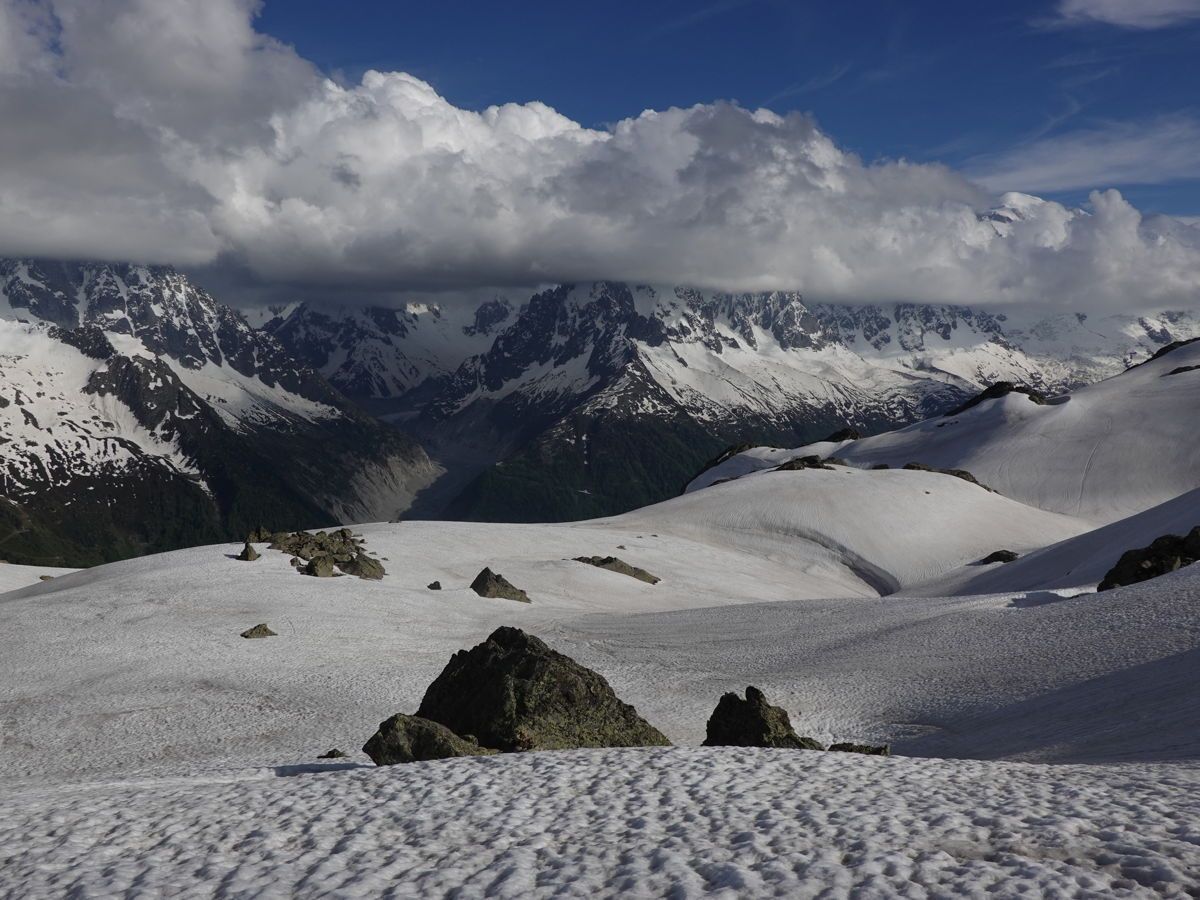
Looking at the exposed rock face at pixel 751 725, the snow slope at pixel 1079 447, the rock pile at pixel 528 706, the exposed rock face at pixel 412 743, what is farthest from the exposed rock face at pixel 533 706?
the snow slope at pixel 1079 447

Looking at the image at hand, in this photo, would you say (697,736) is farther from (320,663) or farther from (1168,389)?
(1168,389)

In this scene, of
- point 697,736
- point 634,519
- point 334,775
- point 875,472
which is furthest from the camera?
point 875,472

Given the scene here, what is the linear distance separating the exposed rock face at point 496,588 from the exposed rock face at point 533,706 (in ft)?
120

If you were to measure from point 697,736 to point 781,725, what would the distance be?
23.9 feet

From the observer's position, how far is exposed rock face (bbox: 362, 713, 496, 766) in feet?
65.8

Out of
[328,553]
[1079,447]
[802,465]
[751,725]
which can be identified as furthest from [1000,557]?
[751,725]

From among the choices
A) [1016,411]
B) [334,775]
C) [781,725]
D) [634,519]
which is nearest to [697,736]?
[781,725]

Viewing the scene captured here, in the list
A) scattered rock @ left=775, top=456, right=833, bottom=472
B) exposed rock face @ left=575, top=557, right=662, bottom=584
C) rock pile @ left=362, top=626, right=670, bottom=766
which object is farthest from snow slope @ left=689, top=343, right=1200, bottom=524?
rock pile @ left=362, top=626, right=670, bottom=766

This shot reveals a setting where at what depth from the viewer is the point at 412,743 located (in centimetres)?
2025

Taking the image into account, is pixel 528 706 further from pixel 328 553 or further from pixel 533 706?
pixel 328 553

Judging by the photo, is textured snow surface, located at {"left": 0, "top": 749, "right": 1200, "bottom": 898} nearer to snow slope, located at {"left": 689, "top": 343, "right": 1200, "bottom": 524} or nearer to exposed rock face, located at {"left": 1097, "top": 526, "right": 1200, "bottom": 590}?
exposed rock face, located at {"left": 1097, "top": 526, "right": 1200, "bottom": 590}

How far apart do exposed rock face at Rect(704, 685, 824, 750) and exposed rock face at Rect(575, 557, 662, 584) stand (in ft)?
174

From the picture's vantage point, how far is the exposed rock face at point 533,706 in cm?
2241

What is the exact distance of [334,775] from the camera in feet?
56.5
